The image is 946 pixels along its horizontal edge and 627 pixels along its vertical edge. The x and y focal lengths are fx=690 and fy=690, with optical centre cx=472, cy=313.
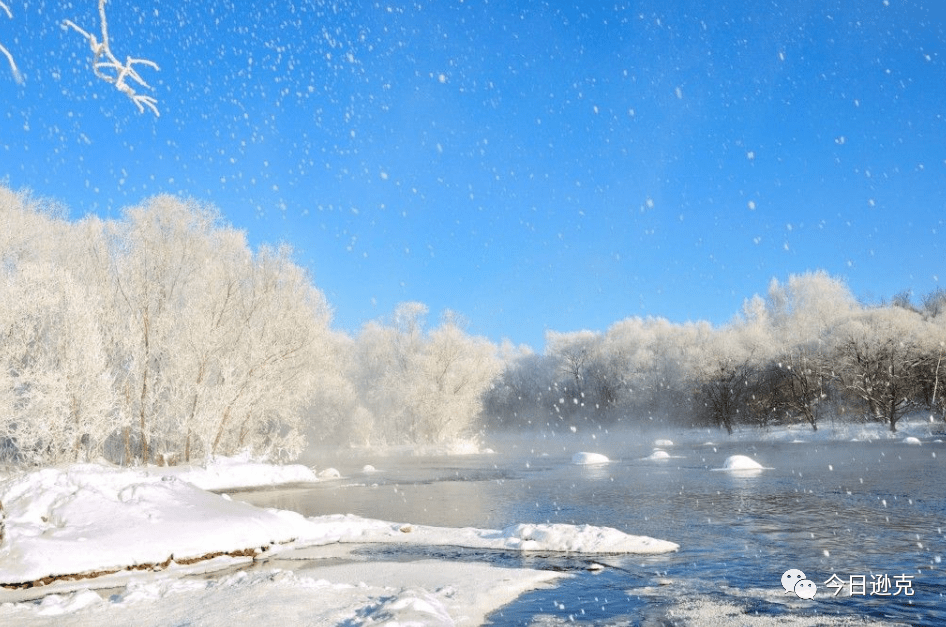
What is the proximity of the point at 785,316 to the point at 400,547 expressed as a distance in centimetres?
7627

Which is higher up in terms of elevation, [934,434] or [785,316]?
[785,316]

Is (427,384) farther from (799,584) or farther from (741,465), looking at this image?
(799,584)

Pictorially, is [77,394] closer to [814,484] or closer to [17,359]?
[17,359]

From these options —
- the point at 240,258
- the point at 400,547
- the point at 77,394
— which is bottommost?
the point at 400,547

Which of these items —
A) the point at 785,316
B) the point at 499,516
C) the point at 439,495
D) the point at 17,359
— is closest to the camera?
the point at 499,516

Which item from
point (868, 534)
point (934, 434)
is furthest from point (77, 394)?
point (934, 434)

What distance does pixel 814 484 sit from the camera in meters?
24.5

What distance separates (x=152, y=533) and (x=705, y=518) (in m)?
13.2

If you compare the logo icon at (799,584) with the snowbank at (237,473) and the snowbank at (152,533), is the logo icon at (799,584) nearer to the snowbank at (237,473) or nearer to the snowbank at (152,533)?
the snowbank at (152,533)

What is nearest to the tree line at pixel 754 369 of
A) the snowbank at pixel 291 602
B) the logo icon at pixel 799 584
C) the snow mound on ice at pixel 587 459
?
the snow mound on ice at pixel 587 459

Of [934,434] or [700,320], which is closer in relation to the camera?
[934,434]

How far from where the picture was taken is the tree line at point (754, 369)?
59031 mm

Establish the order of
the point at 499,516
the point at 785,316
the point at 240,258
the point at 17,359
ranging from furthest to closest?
1. the point at 785,316
2. the point at 240,258
3. the point at 17,359
4. the point at 499,516

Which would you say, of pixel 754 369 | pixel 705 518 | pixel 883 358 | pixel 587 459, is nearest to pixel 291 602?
pixel 705 518
